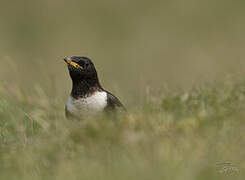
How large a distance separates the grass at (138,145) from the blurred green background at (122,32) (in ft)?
46.6

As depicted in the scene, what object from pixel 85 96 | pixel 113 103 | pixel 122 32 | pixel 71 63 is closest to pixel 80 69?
pixel 71 63

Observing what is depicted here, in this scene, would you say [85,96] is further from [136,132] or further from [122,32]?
[122,32]

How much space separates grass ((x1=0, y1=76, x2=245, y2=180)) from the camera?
6746mm

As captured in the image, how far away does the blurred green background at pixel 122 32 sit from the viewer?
2494 cm

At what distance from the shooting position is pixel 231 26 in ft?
91.7

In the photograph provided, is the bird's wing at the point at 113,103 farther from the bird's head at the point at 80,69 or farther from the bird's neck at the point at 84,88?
the bird's head at the point at 80,69

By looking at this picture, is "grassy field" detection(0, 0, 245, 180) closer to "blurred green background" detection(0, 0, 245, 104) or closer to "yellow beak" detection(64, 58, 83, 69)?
"yellow beak" detection(64, 58, 83, 69)

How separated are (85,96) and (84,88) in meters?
0.16

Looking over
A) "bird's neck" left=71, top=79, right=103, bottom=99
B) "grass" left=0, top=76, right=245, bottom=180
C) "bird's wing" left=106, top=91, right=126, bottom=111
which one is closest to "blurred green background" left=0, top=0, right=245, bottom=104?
"bird's neck" left=71, top=79, right=103, bottom=99

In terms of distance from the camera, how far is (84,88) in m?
9.91

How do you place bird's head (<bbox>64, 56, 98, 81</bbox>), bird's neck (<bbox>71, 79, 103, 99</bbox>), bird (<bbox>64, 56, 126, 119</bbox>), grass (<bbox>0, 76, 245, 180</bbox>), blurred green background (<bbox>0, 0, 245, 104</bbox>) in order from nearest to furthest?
grass (<bbox>0, 76, 245, 180</bbox>)
bird (<bbox>64, 56, 126, 119</bbox>)
bird's neck (<bbox>71, 79, 103, 99</bbox>)
bird's head (<bbox>64, 56, 98, 81</bbox>)
blurred green background (<bbox>0, 0, 245, 104</bbox>)

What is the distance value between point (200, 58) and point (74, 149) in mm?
15591

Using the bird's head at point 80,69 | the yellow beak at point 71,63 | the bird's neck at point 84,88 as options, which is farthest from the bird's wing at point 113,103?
the yellow beak at point 71,63

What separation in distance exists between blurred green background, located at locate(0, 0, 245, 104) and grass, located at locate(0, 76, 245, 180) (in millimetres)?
14215
